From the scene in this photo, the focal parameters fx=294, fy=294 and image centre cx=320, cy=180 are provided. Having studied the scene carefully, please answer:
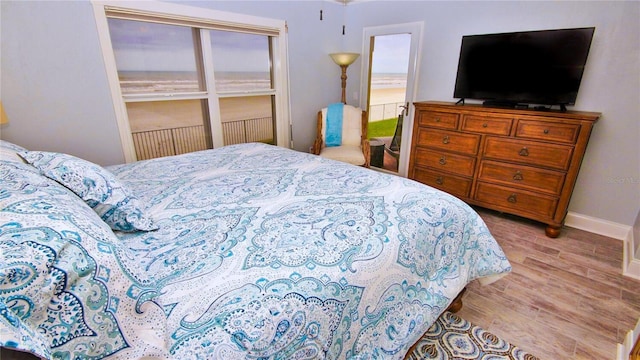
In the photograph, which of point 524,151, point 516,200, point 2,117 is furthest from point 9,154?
point 516,200

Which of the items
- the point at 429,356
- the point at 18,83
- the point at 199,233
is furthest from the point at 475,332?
the point at 18,83

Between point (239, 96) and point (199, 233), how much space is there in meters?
2.40

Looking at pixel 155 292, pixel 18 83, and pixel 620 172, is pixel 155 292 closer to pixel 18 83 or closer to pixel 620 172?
pixel 18 83

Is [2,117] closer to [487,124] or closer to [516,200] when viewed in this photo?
[487,124]

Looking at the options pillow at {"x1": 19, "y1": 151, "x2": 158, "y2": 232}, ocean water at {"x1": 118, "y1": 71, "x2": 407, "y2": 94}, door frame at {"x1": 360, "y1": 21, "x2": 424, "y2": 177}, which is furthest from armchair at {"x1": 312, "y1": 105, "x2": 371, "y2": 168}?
pillow at {"x1": 19, "y1": 151, "x2": 158, "y2": 232}

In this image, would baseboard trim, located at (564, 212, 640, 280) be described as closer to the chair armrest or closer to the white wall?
the white wall

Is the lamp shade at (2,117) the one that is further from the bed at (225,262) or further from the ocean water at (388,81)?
the ocean water at (388,81)

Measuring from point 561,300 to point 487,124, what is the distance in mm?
1584

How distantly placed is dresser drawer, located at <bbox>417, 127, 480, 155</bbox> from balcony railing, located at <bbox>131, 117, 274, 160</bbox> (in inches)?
72.9

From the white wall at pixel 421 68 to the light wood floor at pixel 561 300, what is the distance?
70cm

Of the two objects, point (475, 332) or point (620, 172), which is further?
point (620, 172)

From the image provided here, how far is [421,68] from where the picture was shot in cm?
354

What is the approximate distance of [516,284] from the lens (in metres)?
2.10

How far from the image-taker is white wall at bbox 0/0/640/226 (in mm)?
2049
